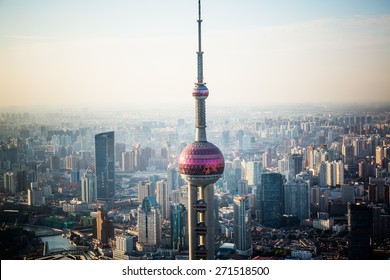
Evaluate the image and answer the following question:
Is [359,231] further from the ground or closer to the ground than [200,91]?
closer to the ground

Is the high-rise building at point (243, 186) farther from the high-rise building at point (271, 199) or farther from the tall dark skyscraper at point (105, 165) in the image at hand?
the tall dark skyscraper at point (105, 165)

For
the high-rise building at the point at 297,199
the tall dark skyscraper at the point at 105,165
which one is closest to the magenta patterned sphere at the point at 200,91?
the high-rise building at the point at 297,199

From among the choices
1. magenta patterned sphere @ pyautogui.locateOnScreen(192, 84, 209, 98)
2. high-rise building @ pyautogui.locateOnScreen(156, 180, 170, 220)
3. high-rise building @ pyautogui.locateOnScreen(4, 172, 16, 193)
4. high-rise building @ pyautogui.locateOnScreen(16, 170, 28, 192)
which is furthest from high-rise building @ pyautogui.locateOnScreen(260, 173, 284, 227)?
high-rise building @ pyautogui.locateOnScreen(4, 172, 16, 193)

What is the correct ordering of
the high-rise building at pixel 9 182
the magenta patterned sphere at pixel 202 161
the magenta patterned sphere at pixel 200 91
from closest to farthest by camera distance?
the magenta patterned sphere at pixel 200 91 → the magenta patterned sphere at pixel 202 161 → the high-rise building at pixel 9 182

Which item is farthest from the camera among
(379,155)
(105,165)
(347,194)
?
(105,165)

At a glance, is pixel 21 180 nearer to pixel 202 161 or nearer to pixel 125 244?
pixel 125 244

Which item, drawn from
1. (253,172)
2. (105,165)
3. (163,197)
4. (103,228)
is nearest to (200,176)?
(103,228)
